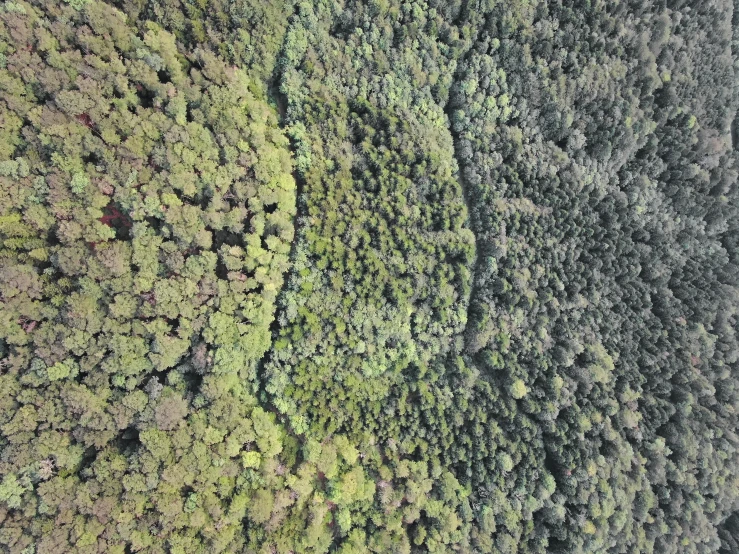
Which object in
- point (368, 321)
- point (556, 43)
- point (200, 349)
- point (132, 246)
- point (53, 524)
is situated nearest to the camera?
point (53, 524)

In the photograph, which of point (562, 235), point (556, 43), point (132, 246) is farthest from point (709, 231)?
point (132, 246)

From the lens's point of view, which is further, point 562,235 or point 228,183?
point 562,235

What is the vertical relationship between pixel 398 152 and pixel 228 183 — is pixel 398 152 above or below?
above

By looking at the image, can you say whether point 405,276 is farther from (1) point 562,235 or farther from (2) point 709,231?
(2) point 709,231

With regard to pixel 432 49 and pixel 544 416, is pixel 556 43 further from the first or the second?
pixel 544 416

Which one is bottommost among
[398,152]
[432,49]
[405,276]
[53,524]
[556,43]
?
[53,524]

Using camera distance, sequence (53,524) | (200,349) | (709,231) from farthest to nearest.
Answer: (709,231) < (200,349) < (53,524)

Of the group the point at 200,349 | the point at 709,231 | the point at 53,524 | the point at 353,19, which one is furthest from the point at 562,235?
the point at 53,524
